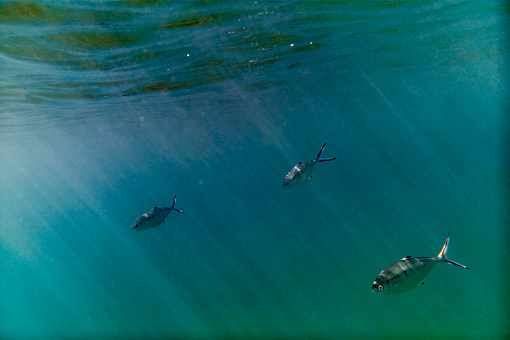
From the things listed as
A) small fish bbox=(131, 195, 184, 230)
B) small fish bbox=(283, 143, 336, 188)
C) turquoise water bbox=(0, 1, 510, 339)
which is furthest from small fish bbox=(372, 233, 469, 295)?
turquoise water bbox=(0, 1, 510, 339)

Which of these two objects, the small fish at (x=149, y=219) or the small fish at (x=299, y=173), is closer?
the small fish at (x=299, y=173)

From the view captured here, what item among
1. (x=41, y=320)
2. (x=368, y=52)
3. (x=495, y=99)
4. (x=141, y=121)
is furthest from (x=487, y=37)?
(x=41, y=320)

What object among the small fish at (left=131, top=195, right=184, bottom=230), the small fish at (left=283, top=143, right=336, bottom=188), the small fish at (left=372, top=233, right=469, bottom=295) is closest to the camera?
the small fish at (left=372, top=233, right=469, bottom=295)

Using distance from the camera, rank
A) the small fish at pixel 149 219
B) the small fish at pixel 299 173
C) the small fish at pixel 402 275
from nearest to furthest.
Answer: the small fish at pixel 402 275 < the small fish at pixel 299 173 < the small fish at pixel 149 219

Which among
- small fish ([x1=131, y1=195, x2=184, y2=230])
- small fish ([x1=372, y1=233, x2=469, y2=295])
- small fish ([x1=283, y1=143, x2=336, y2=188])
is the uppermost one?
small fish ([x1=131, y1=195, x2=184, y2=230])

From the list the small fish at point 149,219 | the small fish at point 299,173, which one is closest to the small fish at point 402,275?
the small fish at point 299,173

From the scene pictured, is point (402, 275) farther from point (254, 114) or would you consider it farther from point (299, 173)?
point (254, 114)

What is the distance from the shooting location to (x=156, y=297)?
3145cm

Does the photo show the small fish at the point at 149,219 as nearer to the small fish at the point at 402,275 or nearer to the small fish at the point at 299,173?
the small fish at the point at 299,173

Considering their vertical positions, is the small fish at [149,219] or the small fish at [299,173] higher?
the small fish at [149,219]

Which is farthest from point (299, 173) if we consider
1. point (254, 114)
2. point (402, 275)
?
point (254, 114)

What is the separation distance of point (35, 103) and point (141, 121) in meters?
10.7

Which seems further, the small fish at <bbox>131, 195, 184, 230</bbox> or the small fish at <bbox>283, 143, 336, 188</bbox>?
the small fish at <bbox>131, 195, 184, 230</bbox>

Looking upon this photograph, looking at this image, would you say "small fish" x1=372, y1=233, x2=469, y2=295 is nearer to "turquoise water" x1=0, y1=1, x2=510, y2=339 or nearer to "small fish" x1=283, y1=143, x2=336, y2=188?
"small fish" x1=283, y1=143, x2=336, y2=188
